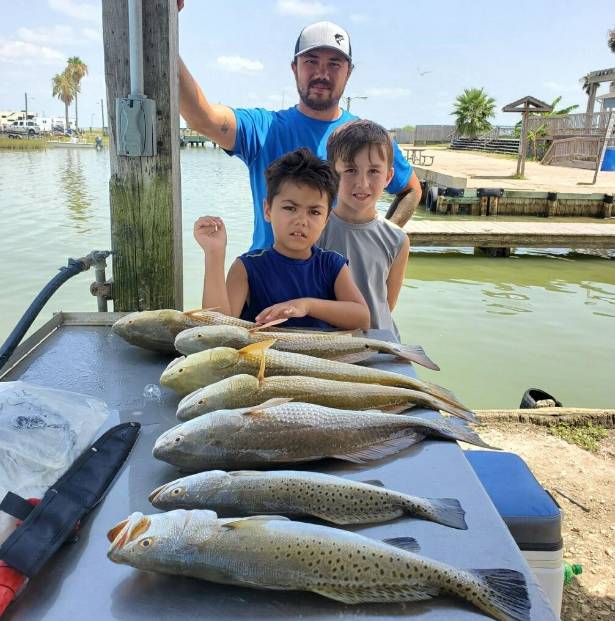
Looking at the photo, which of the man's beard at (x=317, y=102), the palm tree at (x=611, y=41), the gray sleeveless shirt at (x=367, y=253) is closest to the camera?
the gray sleeveless shirt at (x=367, y=253)

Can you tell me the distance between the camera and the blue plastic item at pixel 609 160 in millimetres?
34625

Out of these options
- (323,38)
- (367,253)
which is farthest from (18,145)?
(367,253)

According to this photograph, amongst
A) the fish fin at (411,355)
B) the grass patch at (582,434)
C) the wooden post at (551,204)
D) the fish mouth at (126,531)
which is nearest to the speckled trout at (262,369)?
the fish fin at (411,355)

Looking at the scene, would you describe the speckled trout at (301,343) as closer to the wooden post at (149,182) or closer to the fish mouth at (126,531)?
the fish mouth at (126,531)

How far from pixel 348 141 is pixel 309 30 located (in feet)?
3.78

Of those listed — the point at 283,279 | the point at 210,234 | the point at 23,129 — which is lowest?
the point at 283,279

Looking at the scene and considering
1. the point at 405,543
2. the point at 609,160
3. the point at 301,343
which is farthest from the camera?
the point at 609,160

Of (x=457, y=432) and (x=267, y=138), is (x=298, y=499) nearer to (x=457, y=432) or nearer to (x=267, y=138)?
(x=457, y=432)

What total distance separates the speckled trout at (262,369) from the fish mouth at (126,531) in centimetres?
76

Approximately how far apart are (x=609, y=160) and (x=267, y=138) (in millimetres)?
37334

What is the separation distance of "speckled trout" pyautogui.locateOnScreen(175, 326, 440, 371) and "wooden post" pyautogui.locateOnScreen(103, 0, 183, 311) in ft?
3.82

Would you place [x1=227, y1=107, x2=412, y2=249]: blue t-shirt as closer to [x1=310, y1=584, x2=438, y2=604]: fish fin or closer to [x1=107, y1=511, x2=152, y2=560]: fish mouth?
[x1=107, y1=511, x2=152, y2=560]: fish mouth

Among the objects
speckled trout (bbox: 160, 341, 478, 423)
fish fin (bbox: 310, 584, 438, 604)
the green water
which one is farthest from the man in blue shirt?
the green water

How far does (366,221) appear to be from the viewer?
168 inches
